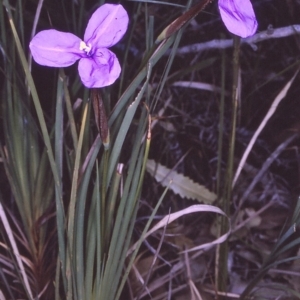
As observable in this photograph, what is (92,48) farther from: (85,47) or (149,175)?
(149,175)

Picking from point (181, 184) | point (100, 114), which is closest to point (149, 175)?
point (181, 184)

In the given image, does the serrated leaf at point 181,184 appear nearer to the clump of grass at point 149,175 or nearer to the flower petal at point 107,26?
the clump of grass at point 149,175

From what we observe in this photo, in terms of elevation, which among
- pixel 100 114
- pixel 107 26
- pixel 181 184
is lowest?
pixel 181 184

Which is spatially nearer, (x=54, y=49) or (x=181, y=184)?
(x=54, y=49)

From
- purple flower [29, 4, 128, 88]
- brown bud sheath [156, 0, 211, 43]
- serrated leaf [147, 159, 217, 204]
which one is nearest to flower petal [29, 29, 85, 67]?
purple flower [29, 4, 128, 88]

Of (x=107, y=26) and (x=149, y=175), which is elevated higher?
(x=107, y=26)

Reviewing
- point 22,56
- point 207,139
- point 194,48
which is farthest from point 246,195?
point 22,56
